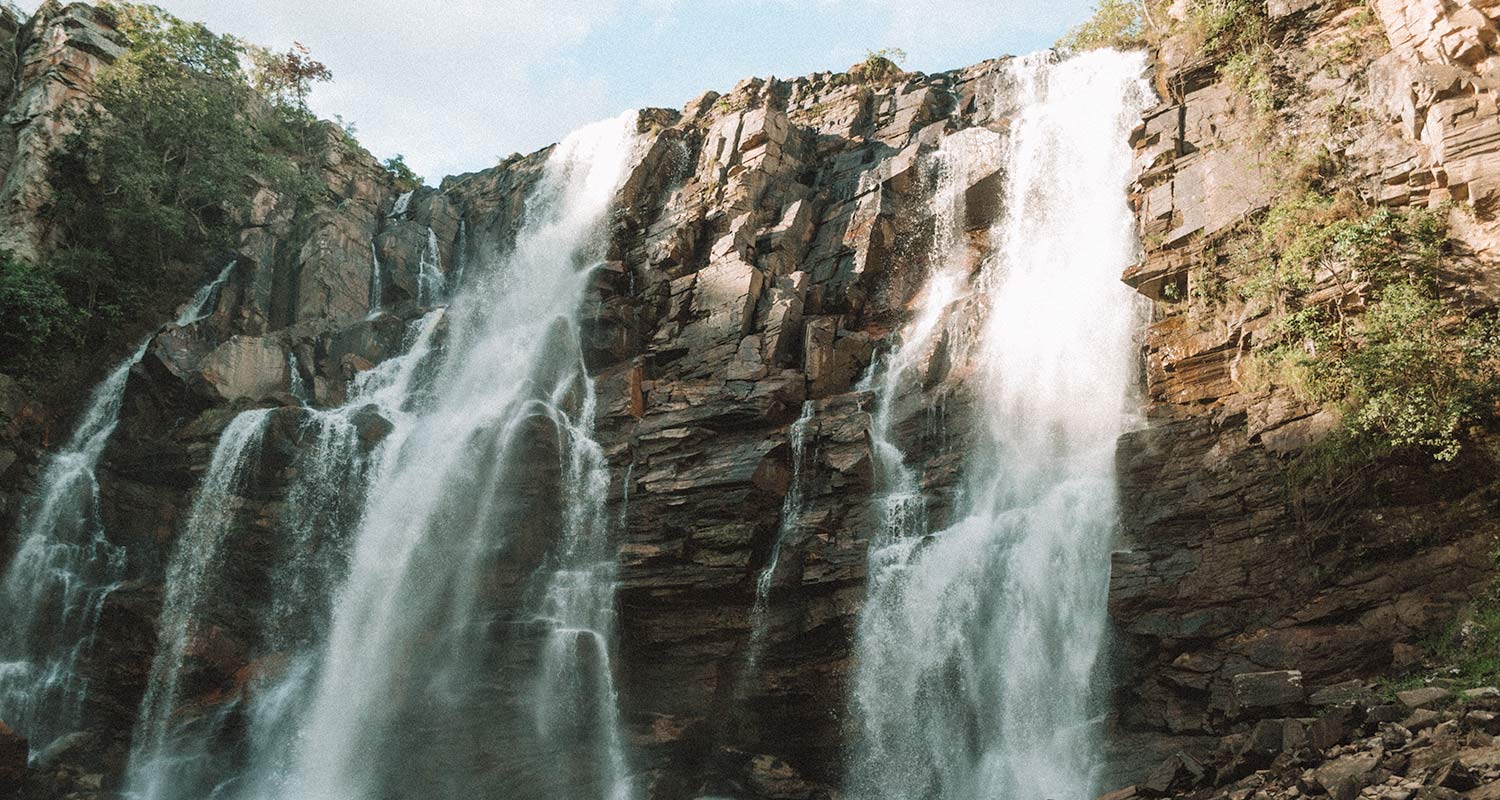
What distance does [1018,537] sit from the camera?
54.3ft

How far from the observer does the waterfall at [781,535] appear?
60.2ft

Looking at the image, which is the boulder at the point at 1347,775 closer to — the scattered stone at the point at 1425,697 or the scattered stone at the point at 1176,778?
the scattered stone at the point at 1425,697

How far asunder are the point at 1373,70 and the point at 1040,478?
30.3 ft

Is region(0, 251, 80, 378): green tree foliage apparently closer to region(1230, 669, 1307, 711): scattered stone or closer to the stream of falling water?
the stream of falling water

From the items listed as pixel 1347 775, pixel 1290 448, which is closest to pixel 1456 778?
pixel 1347 775

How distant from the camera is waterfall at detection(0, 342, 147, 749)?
65.0 feet

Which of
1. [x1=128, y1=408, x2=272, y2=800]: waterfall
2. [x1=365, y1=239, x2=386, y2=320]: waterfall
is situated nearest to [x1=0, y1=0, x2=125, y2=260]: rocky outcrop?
[x1=365, y1=239, x2=386, y2=320]: waterfall

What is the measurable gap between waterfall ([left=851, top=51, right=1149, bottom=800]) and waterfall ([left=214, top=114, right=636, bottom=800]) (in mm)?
6016

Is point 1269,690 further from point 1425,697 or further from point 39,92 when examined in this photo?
point 39,92

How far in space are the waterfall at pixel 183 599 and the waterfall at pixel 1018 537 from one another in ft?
46.2

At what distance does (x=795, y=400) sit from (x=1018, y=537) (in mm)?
6795

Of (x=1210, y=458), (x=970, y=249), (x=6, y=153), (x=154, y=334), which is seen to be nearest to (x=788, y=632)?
(x=1210, y=458)

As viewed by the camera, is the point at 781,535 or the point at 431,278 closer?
the point at 781,535

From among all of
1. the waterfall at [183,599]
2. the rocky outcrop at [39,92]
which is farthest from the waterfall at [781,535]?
the rocky outcrop at [39,92]
